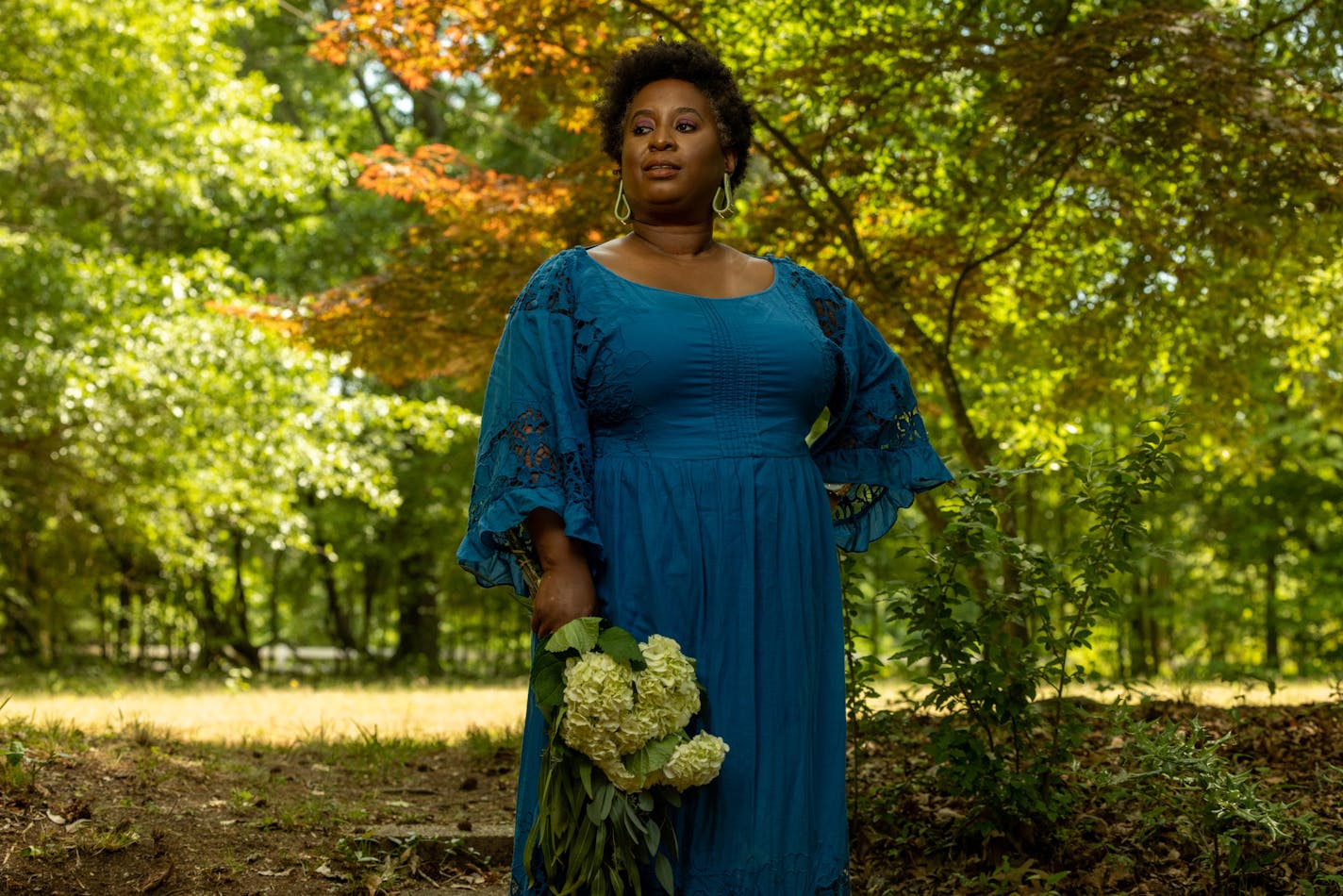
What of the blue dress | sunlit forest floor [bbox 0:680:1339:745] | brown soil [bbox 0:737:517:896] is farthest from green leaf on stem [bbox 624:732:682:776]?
sunlit forest floor [bbox 0:680:1339:745]

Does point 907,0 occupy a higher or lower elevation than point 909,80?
higher

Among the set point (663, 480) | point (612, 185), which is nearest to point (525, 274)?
point (612, 185)

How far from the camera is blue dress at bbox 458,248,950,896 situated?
6.98ft

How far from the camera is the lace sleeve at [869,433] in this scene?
255cm

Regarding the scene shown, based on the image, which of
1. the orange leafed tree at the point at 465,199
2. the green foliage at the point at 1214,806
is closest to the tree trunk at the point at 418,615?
the orange leafed tree at the point at 465,199

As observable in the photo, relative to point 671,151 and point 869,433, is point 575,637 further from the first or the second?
point 671,151

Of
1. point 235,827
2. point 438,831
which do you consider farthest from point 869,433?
point 235,827

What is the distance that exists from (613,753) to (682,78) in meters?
1.33

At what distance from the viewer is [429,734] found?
578 centimetres

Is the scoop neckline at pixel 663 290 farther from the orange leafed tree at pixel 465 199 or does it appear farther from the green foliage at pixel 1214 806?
the orange leafed tree at pixel 465 199

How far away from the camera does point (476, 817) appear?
4.25 meters

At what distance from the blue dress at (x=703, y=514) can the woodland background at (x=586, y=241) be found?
1.21m

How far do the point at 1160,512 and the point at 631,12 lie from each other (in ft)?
35.7

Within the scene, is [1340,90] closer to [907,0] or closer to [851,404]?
[907,0]
